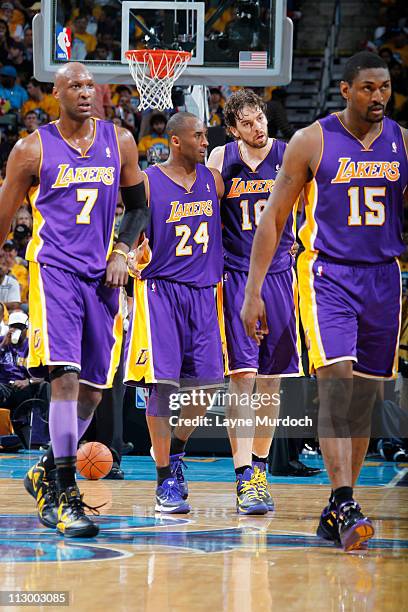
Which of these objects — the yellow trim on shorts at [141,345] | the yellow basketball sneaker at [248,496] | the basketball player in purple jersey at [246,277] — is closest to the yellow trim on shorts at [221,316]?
the basketball player in purple jersey at [246,277]

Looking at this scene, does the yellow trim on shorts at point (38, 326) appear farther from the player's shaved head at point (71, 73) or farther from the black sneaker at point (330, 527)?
the black sneaker at point (330, 527)

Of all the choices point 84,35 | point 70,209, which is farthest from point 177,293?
point 84,35

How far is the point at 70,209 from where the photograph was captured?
5.05m

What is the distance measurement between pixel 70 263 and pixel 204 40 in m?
4.75

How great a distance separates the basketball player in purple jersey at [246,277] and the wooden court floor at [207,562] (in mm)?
707

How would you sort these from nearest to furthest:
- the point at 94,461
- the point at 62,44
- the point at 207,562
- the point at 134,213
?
the point at 207,562 → the point at 134,213 → the point at 94,461 → the point at 62,44

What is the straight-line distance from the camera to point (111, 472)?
→ 7.71 m

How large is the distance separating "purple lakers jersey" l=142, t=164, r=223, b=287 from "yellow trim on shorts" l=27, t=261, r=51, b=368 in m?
1.12

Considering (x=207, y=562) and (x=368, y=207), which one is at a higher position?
(x=368, y=207)

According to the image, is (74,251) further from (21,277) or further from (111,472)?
(21,277)

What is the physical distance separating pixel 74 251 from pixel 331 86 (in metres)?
13.1

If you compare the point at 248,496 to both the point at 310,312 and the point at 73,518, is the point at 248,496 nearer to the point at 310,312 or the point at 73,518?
the point at 73,518

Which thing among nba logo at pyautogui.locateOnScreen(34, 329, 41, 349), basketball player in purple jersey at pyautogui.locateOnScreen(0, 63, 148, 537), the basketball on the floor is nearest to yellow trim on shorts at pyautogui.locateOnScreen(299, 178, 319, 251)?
basketball player in purple jersey at pyautogui.locateOnScreen(0, 63, 148, 537)

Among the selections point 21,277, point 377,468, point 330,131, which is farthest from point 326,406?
point 21,277
